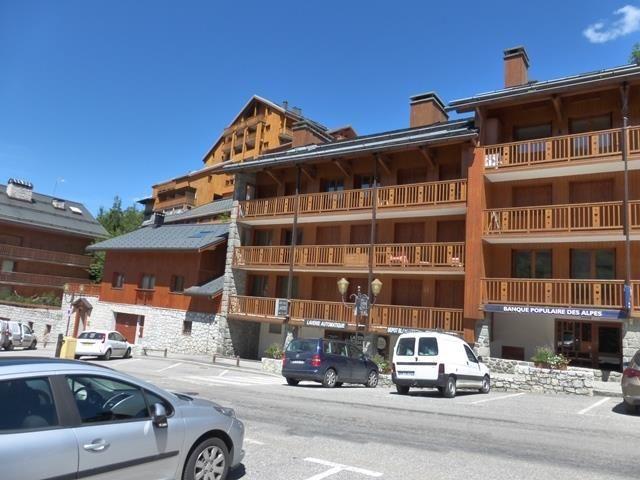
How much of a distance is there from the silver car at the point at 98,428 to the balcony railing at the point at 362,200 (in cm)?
1943

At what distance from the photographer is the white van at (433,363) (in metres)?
14.8

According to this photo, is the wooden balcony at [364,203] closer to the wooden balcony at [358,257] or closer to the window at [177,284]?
the wooden balcony at [358,257]

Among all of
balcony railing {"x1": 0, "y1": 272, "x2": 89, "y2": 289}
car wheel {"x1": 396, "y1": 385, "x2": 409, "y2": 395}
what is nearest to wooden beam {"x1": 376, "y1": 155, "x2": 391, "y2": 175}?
car wheel {"x1": 396, "y1": 385, "x2": 409, "y2": 395}

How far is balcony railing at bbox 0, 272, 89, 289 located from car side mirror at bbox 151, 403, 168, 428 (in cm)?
4629

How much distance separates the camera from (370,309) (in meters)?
24.3

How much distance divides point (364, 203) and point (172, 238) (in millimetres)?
14780

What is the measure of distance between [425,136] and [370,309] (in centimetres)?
833

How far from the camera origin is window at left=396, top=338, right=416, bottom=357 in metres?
15.4

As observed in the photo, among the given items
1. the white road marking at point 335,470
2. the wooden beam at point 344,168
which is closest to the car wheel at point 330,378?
the white road marking at point 335,470

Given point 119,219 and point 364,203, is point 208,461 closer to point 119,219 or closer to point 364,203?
point 364,203

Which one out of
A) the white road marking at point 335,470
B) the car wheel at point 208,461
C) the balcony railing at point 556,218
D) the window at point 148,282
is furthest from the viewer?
the window at point 148,282

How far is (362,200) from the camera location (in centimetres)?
2622

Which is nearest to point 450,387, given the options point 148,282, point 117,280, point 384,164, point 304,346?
point 304,346

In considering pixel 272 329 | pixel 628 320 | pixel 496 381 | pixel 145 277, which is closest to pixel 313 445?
pixel 496 381
